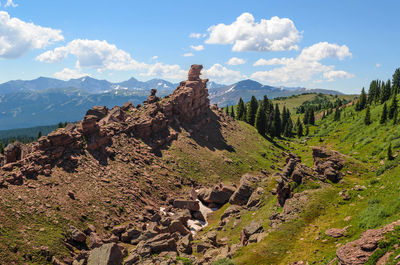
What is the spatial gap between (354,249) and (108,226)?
38067 millimetres

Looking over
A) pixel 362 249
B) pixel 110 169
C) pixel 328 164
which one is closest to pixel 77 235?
pixel 110 169

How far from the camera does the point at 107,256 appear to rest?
1388 inches

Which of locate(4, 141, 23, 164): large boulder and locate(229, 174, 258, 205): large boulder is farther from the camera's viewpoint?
locate(4, 141, 23, 164): large boulder

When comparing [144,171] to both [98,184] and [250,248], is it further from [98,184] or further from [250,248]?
[250,248]

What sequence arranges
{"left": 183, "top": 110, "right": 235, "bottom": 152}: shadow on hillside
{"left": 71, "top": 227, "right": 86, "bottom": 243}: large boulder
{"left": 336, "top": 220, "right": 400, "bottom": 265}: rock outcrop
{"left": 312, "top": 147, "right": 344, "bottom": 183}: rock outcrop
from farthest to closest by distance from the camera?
{"left": 183, "top": 110, "right": 235, "bottom": 152}: shadow on hillside → {"left": 312, "top": 147, "right": 344, "bottom": 183}: rock outcrop → {"left": 71, "top": 227, "right": 86, "bottom": 243}: large boulder → {"left": 336, "top": 220, "right": 400, "bottom": 265}: rock outcrop

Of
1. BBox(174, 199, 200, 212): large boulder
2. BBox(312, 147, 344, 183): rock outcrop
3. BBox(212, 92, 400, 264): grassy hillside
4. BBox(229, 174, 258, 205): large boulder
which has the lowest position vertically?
BBox(174, 199, 200, 212): large boulder

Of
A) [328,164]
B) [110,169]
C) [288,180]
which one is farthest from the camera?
[110,169]

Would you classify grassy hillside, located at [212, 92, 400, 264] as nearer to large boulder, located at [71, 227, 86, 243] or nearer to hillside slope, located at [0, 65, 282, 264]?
large boulder, located at [71, 227, 86, 243]

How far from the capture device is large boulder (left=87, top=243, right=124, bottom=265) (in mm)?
35094

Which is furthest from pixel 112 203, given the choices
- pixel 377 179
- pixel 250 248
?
pixel 377 179

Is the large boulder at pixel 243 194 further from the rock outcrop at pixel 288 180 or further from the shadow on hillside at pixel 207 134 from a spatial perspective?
the shadow on hillside at pixel 207 134

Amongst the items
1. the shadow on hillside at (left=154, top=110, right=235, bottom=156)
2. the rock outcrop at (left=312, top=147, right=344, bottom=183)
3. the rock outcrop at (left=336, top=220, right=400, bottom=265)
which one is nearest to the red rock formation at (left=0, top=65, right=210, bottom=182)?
the shadow on hillside at (left=154, top=110, right=235, bottom=156)

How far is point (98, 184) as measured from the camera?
178 ft

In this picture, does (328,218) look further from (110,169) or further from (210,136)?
(210,136)
